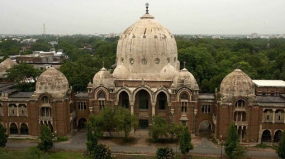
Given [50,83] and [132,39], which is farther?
[132,39]

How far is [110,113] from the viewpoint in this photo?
42125mm

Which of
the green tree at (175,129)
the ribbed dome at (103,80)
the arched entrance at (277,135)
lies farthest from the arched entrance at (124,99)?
the arched entrance at (277,135)

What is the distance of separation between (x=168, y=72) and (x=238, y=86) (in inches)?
421

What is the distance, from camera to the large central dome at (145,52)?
48281mm

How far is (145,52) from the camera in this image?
4825 centimetres

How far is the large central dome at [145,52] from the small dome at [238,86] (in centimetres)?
1087

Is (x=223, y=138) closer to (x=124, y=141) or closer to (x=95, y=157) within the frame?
(x=124, y=141)

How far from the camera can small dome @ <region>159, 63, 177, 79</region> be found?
153 feet

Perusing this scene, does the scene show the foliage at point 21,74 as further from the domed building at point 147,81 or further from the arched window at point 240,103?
the arched window at point 240,103

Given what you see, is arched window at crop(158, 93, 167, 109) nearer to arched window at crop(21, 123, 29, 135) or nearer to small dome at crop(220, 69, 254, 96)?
small dome at crop(220, 69, 254, 96)

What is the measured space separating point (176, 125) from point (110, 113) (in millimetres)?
9043

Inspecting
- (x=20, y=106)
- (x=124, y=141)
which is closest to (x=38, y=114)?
(x=20, y=106)

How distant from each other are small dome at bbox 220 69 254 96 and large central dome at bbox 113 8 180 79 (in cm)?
1087

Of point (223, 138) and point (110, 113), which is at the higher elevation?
point (110, 113)
